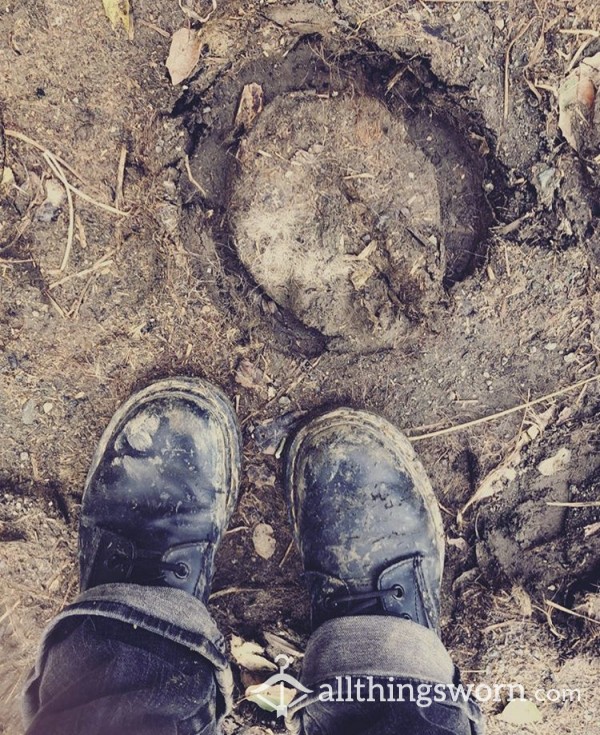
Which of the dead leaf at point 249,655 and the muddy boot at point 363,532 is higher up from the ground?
the muddy boot at point 363,532

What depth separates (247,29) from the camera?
179cm

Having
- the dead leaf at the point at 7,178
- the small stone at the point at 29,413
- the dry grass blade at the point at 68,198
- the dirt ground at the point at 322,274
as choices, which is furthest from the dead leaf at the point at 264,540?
the dead leaf at the point at 7,178

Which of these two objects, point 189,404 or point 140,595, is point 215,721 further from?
point 189,404

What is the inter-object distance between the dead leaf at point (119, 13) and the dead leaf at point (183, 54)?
0.14 m

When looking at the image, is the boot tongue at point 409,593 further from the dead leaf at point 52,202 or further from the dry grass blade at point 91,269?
the dead leaf at point 52,202

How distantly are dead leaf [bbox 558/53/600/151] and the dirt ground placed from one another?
22 millimetres

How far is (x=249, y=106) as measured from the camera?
72.6 inches

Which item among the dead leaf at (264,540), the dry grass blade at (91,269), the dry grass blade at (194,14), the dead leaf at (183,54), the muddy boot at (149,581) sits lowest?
the dead leaf at (264,540)

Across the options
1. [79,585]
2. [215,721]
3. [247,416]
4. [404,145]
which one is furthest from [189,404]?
[404,145]

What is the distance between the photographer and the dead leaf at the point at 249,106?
1840mm

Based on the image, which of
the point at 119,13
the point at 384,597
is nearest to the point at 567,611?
the point at 384,597

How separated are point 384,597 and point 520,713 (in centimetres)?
64

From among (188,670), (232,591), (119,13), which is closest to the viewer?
(188,670)

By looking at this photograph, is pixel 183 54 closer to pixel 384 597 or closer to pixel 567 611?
pixel 384 597
